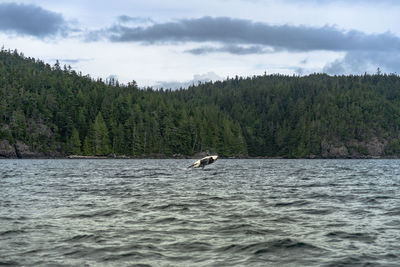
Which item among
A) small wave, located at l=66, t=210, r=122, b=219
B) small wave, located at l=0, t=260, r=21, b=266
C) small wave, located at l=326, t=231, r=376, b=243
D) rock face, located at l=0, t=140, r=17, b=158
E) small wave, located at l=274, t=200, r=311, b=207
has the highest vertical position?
rock face, located at l=0, t=140, r=17, b=158

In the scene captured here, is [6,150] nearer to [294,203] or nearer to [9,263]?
[294,203]

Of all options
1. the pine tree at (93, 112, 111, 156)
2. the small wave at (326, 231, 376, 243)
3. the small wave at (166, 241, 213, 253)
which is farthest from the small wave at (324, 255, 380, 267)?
the pine tree at (93, 112, 111, 156)

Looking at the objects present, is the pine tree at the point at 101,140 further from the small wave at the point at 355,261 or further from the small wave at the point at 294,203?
the small wave at the point at 355,261

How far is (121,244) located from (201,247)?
9.11 ft

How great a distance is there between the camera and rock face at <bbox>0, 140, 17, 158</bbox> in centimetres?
17100

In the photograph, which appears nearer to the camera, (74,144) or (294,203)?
(294,203)

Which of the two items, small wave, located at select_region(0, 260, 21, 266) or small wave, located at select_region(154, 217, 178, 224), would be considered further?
small wave, located at select_region(154, 217, 178, 224)

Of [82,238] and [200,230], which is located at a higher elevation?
[82,238]

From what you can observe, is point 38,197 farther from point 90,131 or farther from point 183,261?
point 90,131

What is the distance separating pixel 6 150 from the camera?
172m

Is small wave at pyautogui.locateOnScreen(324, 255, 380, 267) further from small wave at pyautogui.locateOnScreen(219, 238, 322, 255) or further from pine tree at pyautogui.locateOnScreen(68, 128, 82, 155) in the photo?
pine tree at pyautogui.locateOnScreen(68, 128, 82, 155)

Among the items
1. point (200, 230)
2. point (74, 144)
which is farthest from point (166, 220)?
point (74, 144)

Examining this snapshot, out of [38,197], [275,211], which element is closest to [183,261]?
[275,211]

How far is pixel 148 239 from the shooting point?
15805 millimetres
